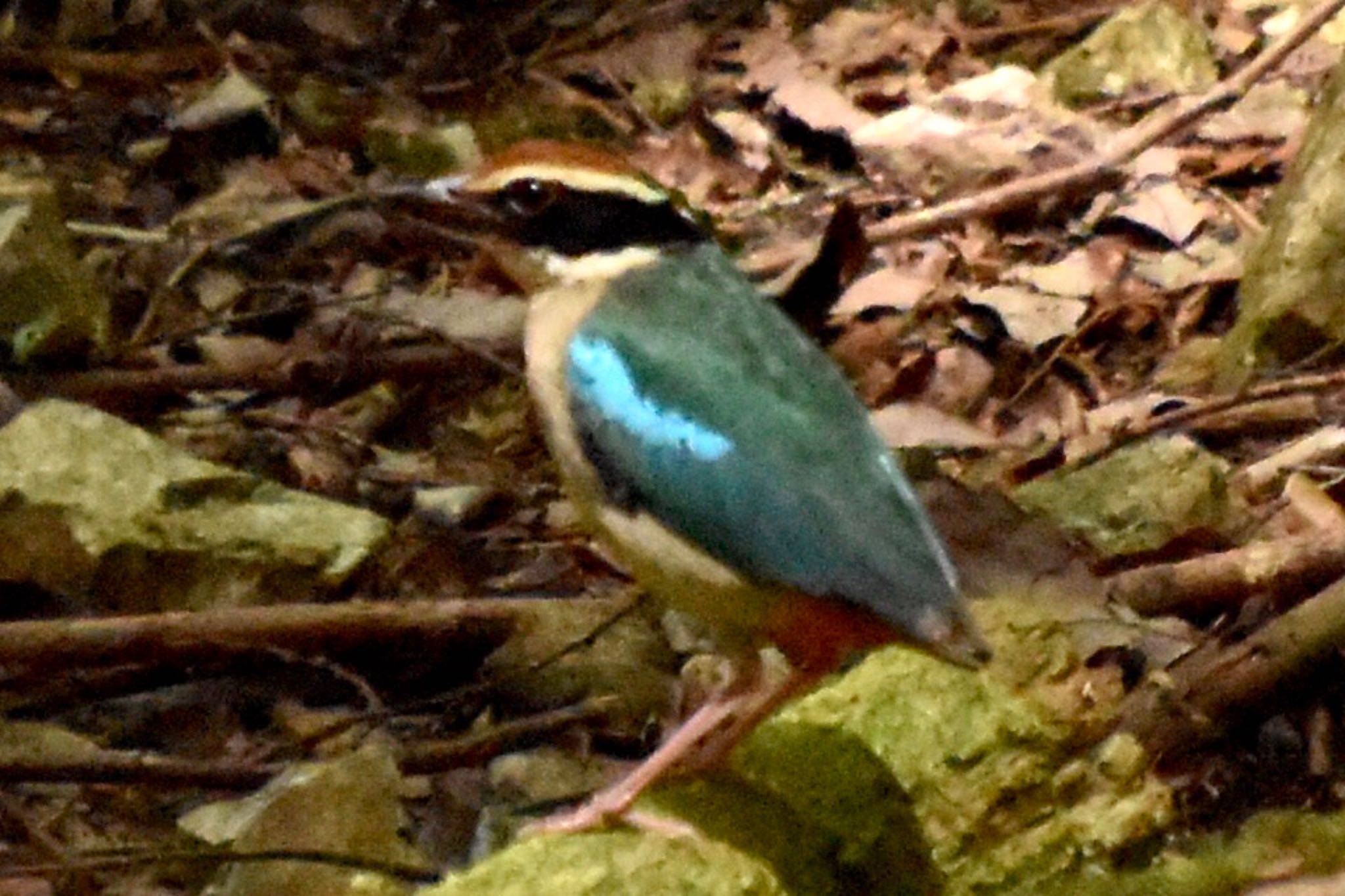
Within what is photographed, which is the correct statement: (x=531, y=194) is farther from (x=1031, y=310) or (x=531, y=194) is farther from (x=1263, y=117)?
(x=1263, y=117)

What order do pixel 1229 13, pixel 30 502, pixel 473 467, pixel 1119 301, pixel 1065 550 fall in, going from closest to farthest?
1. pixel 1065 550
2. pixel 30 502
3. pixel 473 467
4. pixel 1119 301
5. pixel 1229 13

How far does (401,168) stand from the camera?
6.49 meters

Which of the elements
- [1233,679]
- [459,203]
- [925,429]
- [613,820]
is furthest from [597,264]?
[925,429]

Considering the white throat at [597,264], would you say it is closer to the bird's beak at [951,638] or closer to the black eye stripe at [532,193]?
A: the black eye stripe at [532,193]

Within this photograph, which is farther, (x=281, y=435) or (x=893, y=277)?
(x=893, y=277)

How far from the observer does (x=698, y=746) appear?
318 cm

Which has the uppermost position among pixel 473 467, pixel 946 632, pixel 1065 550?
pixel 946 632

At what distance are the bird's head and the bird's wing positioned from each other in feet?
0.59

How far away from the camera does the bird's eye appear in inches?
132

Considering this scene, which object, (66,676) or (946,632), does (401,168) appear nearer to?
(66,676)

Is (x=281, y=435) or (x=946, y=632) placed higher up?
(x=946, y=632)

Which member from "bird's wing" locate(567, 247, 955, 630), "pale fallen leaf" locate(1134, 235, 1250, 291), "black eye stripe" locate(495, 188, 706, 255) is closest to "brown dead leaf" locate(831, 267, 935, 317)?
"pale fallen leaf" locate(1134, 235, 1250, 291)

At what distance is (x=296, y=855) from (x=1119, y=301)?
10.3 feet

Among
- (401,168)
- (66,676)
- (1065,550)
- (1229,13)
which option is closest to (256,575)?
(66,676)
